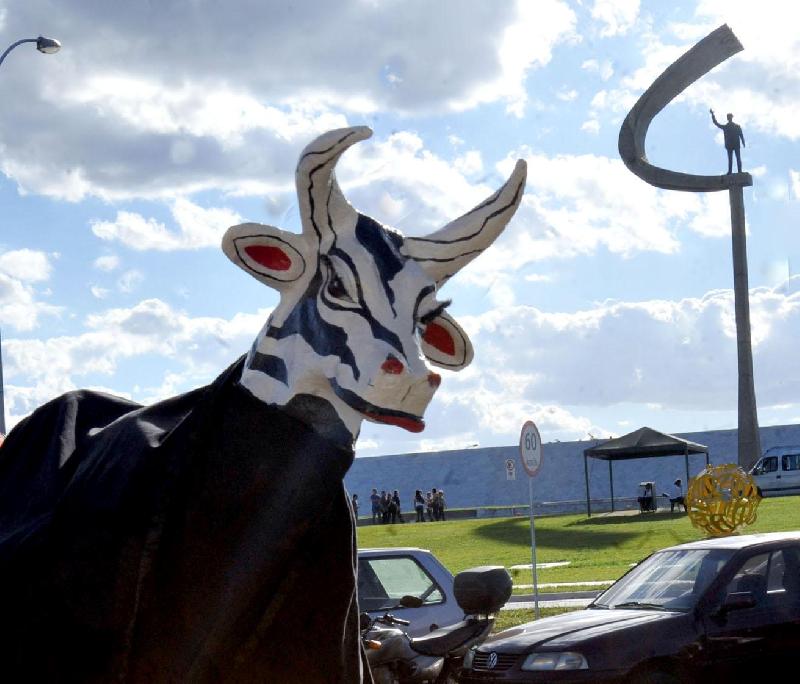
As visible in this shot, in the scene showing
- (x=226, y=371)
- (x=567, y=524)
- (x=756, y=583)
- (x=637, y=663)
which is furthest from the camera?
(x=567, y=524)

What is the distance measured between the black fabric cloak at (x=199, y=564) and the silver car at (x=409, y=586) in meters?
6.86

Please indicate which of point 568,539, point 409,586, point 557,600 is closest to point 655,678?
point 409,586

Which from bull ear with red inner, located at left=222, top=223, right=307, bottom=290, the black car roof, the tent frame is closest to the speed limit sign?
the black car roof

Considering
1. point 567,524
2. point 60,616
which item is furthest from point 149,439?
point 567,524

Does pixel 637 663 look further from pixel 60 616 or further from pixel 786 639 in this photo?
pixel 60 616

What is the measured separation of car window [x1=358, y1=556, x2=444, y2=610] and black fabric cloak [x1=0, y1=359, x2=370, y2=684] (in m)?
6.99

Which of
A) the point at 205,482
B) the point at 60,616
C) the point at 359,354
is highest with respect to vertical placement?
the point at 359,354

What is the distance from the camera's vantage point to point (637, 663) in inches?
378

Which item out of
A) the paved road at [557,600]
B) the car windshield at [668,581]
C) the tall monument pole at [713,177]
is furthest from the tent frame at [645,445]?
the car windshield at [668,581]

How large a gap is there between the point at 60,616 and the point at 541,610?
14166mm

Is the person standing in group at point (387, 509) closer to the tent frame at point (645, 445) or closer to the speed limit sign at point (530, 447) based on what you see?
the tent frame at point (645, 445)

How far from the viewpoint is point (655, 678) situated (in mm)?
9625

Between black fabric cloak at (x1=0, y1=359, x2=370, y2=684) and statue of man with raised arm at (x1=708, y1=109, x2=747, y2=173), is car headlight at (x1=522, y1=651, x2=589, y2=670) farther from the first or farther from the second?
statue of man with raised arm at (x1=708, y1=109, x2=747, y2=173)

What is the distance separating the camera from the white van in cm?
4103
